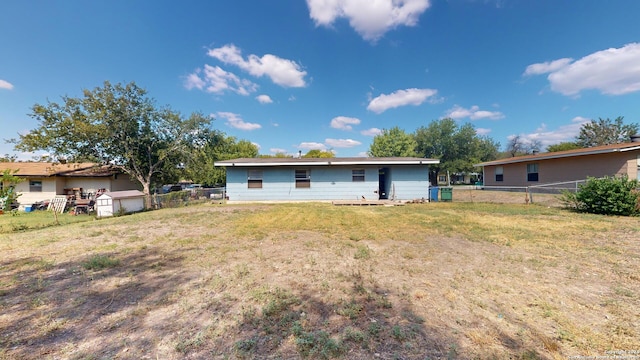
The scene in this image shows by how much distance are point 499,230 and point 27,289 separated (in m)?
9.92

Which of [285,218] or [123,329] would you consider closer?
[123,329]

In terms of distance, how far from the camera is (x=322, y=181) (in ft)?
46.4

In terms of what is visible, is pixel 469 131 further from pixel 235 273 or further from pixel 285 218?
pixel 235 273

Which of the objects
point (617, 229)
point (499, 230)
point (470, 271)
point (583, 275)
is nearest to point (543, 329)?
point (470, 271)

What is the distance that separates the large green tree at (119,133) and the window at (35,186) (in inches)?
107

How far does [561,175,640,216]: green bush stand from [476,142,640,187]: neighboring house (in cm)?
505

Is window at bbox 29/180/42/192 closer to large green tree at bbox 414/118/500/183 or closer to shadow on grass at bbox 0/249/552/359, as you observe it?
shadow on grass at bbox 0/249/552/359

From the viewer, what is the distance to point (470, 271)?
394 cm

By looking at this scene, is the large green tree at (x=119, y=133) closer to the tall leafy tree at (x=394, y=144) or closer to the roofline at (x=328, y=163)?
the roofline at (x=328, y=163)

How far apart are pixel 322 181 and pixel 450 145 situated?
→ 1061 inches

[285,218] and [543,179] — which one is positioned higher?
[543,179]

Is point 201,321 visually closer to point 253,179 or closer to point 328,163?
point 328,163

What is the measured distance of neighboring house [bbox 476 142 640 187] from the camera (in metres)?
13.1

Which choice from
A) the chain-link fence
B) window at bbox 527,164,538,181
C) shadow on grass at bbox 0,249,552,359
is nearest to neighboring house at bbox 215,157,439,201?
the chain-link fence
